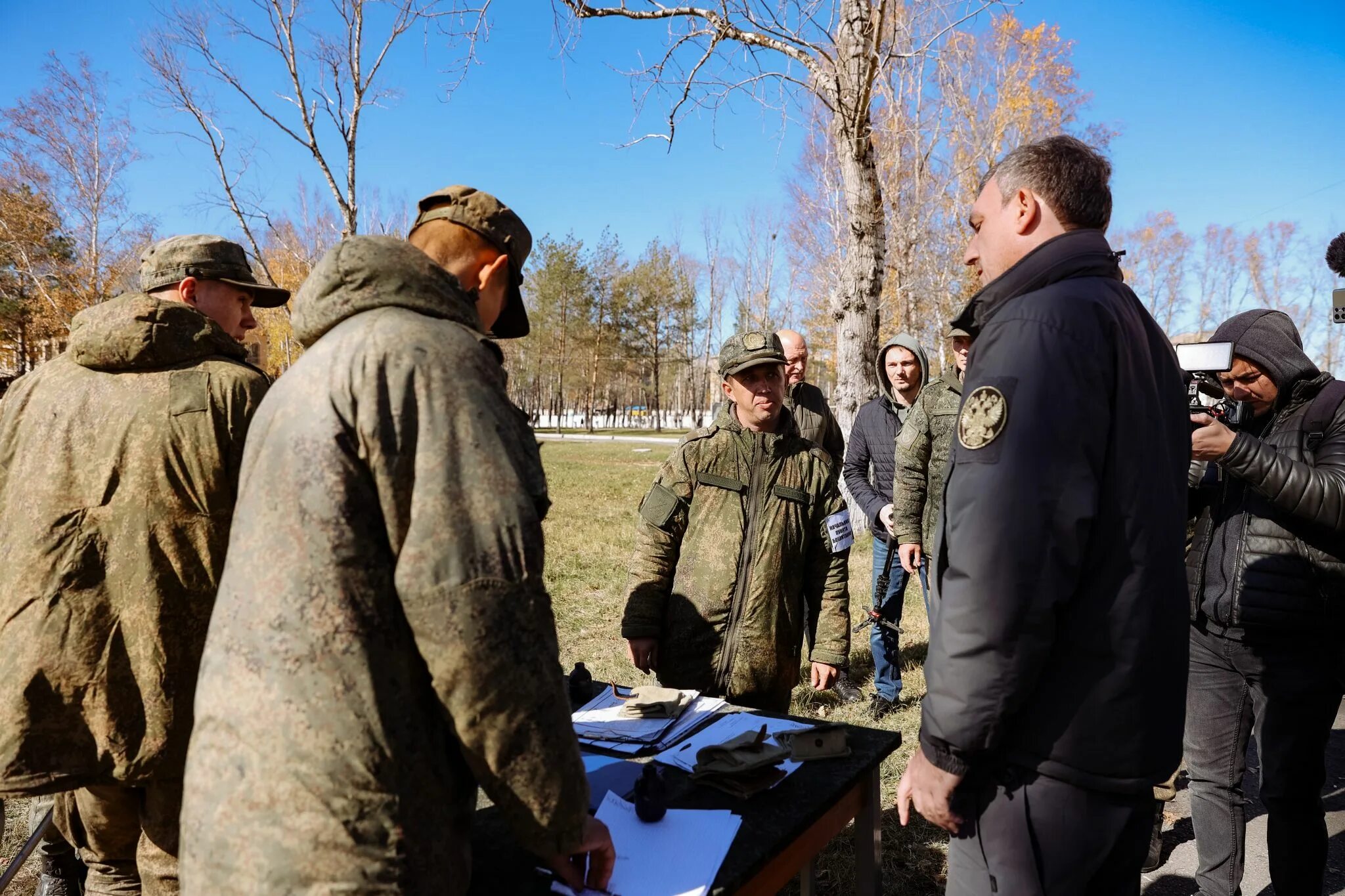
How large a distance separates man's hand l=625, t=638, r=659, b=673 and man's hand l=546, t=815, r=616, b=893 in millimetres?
1388

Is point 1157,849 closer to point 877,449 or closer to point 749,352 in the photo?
point 749,352

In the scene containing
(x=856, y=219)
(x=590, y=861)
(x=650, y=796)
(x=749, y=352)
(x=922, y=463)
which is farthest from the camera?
(x=856, y=219)

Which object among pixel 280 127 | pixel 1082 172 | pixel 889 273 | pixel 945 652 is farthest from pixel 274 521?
pixel 889 273

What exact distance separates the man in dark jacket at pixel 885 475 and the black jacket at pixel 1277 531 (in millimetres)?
2096

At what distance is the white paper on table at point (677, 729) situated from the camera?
79.5 inches

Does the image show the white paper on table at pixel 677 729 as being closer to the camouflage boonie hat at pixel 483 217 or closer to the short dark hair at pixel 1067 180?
the camouflage boonie hat at pixel 483 217

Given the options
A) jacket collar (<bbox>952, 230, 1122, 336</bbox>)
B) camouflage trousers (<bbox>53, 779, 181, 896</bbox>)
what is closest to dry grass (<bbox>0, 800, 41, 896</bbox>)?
camouflage trousers (<bbox>53, 779, 181, 896</bbox>)

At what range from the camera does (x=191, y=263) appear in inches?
104

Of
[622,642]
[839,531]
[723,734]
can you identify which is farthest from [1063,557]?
[622,642]

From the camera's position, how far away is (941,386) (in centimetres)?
417

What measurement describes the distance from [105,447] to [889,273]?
26503 millimetres

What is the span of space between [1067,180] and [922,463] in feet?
9.31

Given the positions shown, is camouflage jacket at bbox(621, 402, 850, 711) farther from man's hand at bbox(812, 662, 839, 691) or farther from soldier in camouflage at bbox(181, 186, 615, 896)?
soldier in camouflage at bbox(181, 186, 615, 896)

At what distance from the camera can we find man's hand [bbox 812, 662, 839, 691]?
2.83m
